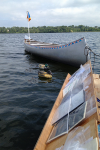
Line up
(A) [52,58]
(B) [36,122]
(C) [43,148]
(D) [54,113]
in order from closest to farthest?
(C) [43,148] < (D) [54,113] < (B) [36,122] < (A) [52,58]

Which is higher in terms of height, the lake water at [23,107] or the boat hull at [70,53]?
the boat hull at [70,53]

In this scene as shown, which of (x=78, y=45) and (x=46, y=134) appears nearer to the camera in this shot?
(x=46, y=134)

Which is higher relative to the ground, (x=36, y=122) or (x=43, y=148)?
(x=43, y=148)

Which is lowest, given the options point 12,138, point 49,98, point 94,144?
point 12,138

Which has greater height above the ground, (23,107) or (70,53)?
(70,53)

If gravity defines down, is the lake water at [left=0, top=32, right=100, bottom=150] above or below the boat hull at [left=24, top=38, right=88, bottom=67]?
below

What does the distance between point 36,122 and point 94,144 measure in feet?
10.6

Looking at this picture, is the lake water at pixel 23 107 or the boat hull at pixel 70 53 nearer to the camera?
the lake water at pixel 23 107

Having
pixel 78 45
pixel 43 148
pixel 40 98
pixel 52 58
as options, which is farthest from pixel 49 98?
pixel 52 58

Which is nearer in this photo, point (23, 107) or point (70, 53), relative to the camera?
point (23, 107)

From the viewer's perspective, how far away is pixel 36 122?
489 centimetres

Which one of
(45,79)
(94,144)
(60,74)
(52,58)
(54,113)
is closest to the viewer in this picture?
(94,144)

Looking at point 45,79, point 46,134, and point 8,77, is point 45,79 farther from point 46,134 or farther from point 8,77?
point 46,134

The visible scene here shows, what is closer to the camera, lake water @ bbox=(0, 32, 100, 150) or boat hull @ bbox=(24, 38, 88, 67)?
lake water @ bbox=(0, 32, 100, 150)
